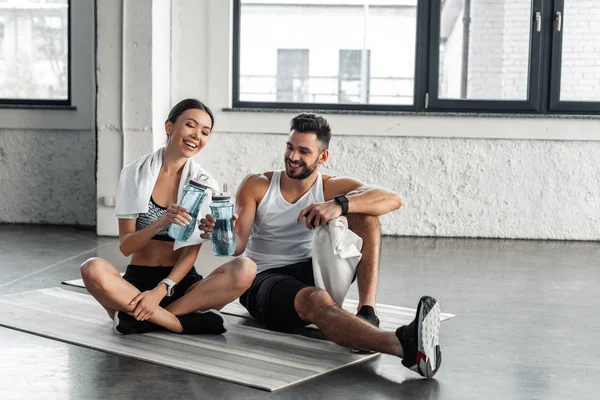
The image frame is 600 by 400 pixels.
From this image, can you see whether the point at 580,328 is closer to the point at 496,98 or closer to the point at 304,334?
the point at 304,334

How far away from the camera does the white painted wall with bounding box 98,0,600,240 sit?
6.13 m

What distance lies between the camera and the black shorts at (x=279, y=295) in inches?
117

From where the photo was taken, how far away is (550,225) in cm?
617

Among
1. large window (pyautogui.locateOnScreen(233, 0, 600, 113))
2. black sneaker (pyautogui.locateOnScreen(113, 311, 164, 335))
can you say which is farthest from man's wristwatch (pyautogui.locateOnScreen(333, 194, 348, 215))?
large window (pyautogui.locateOnScreen(233, 0, 600, 113))

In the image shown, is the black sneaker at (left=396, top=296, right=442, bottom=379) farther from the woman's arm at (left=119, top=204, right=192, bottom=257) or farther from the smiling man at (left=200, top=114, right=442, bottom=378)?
the woman's arm at (left=119, top=204, right=192, bottom=257)

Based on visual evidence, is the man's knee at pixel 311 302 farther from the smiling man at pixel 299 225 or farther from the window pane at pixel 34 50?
the window pane at pixel 34 50

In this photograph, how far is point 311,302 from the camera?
9.30 ft

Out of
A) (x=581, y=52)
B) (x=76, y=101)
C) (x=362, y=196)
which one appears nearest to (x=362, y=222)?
(x=362, y=196)

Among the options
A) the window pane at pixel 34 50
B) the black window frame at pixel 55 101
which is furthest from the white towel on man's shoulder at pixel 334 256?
the window pane at pixel 34 50

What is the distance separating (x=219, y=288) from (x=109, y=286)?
386 millimetres

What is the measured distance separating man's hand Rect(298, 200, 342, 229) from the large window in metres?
3.42

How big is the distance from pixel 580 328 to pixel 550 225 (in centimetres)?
298

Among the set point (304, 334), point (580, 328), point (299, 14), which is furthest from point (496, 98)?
point (304, 334)

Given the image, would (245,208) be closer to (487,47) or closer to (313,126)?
(313,126)
